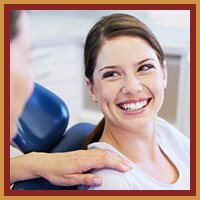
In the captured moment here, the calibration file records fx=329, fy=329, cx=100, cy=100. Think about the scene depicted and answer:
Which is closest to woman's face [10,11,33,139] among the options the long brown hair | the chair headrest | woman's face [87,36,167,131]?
the long brown hair

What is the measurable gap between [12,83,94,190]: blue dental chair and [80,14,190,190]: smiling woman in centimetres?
15

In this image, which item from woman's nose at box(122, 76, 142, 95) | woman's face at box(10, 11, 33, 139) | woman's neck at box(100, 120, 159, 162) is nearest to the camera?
woman's face at box(10, 11, 33, 139)

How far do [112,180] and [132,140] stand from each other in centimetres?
12

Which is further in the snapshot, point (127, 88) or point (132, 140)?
point (132, 140)

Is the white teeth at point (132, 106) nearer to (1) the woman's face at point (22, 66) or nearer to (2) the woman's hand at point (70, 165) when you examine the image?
(2) the woman's hand at point (70, 165)

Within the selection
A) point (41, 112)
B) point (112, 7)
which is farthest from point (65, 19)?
point (112, 7)

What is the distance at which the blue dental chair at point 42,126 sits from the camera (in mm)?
810

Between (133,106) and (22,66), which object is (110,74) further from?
(22,66)

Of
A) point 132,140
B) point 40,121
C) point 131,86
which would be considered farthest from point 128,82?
point 40,121

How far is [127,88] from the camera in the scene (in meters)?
0.65

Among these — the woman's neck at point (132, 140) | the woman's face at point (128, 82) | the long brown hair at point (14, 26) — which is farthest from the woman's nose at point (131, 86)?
the long brown hair at point (14, 26)

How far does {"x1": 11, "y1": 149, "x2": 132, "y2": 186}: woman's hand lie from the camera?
0.67m

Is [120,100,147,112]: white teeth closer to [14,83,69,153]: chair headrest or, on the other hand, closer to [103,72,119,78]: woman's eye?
[103,72,119,78]: woman's eye

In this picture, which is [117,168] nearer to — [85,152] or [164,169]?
[85,152]
